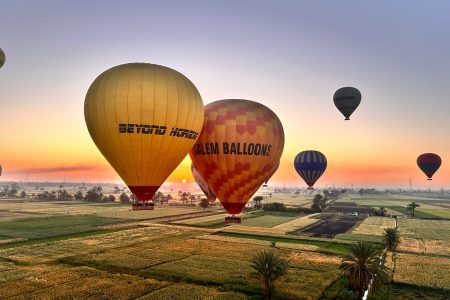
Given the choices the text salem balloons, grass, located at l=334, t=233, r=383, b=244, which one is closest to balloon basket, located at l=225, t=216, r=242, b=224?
the text salem balloons

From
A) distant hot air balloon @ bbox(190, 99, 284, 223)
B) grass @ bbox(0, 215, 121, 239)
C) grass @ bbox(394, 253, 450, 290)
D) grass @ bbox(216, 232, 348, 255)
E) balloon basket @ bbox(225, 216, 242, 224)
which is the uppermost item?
distant hot air balloon @ bbox(190, 99, 284, 223)

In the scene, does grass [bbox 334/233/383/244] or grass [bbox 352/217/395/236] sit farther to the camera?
grass [bbox 352/217/395/236]

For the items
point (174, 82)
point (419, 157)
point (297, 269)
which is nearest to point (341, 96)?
point (297, 269)

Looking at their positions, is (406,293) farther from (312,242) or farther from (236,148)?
(312,242)

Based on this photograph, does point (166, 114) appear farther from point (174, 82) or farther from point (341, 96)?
point (341, 96)

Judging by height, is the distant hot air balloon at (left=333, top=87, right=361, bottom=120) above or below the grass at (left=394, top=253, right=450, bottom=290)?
above

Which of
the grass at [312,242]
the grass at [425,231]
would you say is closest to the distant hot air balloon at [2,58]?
the grass at [312,242]

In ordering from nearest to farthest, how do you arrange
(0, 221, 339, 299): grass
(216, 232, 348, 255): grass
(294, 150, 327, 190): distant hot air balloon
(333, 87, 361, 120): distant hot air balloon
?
(0, 221, 339, 299): grass < (216, 232, 348, 255): grass < (333, 87, 361, 120): distant hot air balloon < (294, 150, 327, 190): distant hot air balloon

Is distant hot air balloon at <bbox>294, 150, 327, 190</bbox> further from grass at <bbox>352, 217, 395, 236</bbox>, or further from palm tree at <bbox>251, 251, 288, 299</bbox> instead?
palm tree at <bbox>251, 251, 288, 299</bbox>
